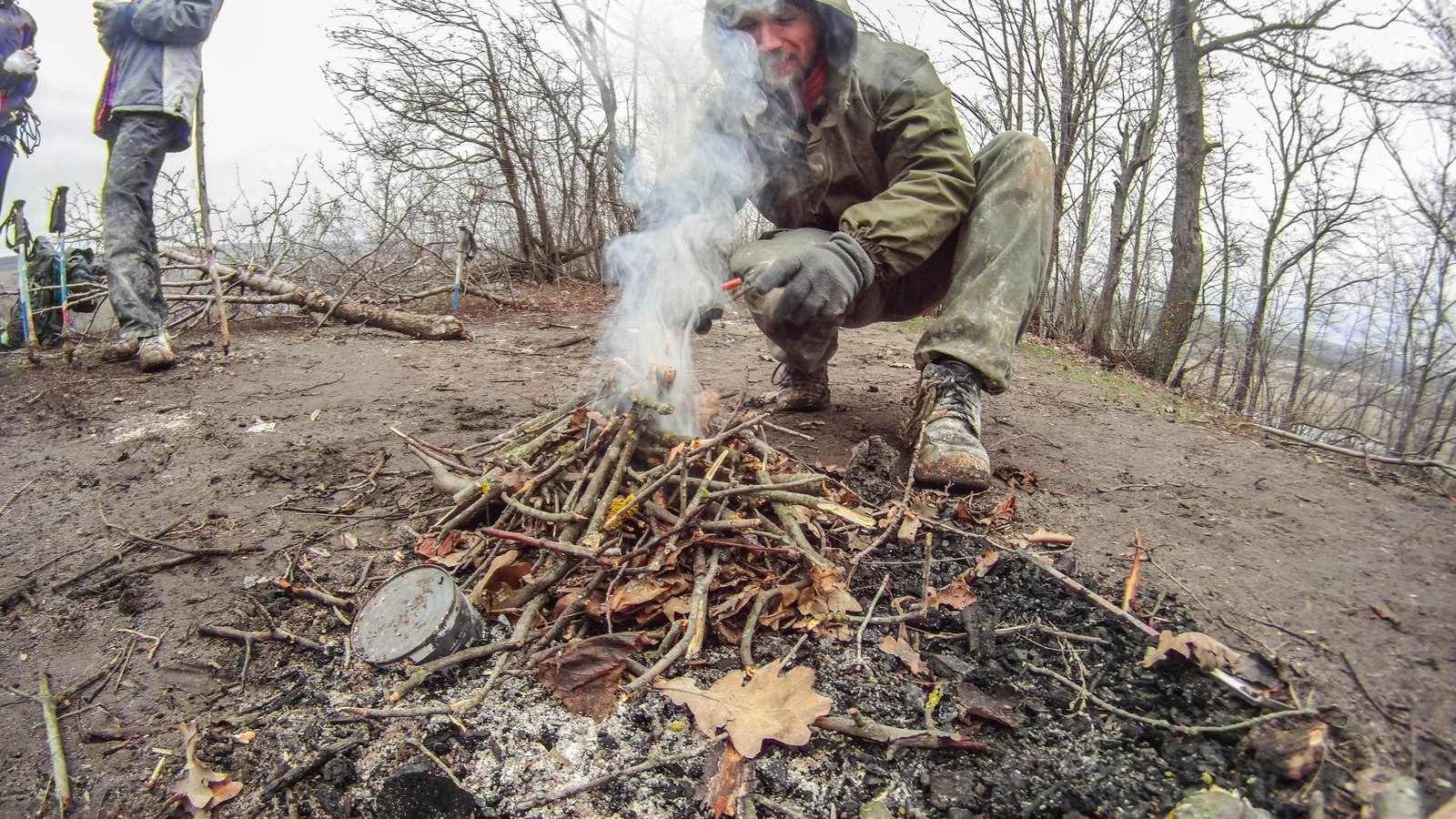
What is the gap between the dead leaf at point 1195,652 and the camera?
134 cm

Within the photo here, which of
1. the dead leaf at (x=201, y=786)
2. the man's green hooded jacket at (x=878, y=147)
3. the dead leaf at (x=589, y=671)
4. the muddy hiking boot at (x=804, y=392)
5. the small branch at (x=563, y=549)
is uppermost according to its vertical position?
the man's green hooded jacket at (x=878, y=147)

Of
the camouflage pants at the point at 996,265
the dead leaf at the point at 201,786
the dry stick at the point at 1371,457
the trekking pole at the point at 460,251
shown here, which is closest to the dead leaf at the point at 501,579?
the dead leaf at the point at 201,786

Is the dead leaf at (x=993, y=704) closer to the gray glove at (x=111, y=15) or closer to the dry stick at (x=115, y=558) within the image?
the dry stick at (x=115, y=558)

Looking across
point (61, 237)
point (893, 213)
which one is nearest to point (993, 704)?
point (893, 213)

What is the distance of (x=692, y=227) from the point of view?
2971 millimetres

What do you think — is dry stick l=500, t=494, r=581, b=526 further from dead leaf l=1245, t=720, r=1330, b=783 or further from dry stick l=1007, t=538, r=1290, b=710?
dead leaf l=1245, t=720, r=1330, b=783

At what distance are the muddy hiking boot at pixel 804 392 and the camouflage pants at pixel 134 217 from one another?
4.02 m

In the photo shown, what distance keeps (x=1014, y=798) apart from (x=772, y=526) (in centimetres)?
79

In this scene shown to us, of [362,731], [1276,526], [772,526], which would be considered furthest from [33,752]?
[1276,526]

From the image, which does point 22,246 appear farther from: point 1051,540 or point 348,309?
point 1051,540

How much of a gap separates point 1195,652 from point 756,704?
0.86m

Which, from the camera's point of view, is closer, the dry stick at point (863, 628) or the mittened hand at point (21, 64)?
the dry stick at point (863, 628)

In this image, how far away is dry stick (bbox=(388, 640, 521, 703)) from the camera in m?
1.42

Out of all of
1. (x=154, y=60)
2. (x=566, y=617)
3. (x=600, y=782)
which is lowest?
(x=600, y=782)
